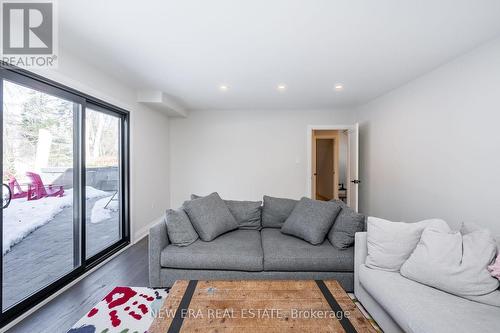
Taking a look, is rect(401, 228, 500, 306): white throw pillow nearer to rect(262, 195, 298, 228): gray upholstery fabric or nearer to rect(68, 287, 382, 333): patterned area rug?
rect(68, 287, 382, 333): patterned area rug

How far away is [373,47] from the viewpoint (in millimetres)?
2266

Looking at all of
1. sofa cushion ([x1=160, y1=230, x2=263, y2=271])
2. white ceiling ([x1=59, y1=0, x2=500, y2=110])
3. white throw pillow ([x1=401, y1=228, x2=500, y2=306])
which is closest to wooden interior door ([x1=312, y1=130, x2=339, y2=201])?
white ceiling ([x1=59, y1=0, x2=500, y2=110])

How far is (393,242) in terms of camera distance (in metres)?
1.86

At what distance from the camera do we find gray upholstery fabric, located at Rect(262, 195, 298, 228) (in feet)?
9.43

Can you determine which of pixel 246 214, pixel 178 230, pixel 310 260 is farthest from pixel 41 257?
pixel 310 260

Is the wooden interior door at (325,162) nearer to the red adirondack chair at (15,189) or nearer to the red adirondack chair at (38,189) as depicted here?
Result: the red adirondack chair at (38,189)

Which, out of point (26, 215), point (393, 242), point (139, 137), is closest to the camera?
point (393, 242)

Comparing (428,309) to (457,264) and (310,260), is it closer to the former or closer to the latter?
(457,264)

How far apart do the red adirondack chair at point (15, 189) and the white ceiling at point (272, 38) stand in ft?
4.37

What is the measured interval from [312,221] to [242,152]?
2.93m

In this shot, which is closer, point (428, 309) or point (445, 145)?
point (428, 309)

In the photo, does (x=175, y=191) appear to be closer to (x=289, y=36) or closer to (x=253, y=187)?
(x=253, y=187)

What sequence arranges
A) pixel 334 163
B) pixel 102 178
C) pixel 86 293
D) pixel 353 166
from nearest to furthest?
1. pixel 86 293
2. pixel 102 178
3. pixel 353 166
4. pixel 334 163

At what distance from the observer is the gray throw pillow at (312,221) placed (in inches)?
92.5
